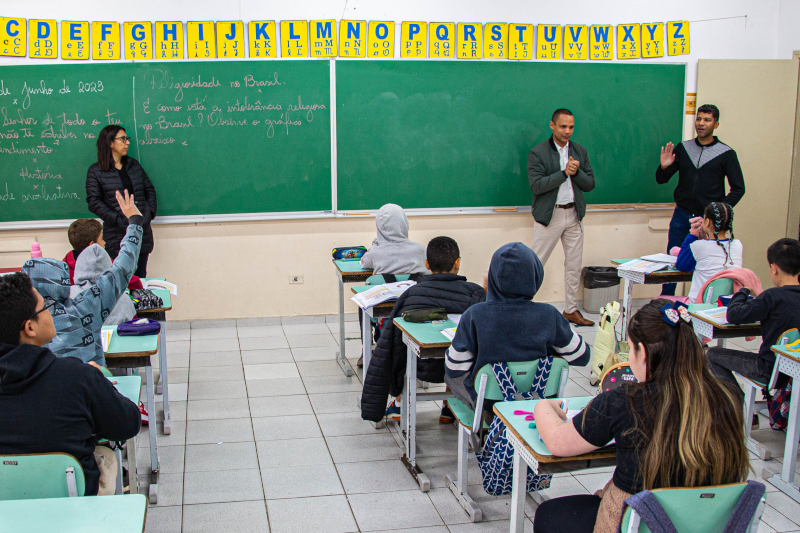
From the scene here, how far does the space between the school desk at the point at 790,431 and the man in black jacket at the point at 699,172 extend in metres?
2.78

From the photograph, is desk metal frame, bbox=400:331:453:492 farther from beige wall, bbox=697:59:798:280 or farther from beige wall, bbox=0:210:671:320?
beige wall, bbox=697:59:798:280

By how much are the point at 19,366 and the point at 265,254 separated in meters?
3.98

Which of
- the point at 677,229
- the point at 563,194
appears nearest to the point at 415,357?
the point at 563,194

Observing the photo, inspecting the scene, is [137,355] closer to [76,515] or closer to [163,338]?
[163,338]

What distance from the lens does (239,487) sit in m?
3.11

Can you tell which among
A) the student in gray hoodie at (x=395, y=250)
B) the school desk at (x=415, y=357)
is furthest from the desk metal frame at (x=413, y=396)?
the student in gray hoodie at (x=395, y=250)

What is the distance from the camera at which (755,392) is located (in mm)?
3400

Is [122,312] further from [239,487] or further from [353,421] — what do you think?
[353,421]

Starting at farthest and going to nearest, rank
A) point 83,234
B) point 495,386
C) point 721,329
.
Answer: point 721,329 → point 83,234 → point 495,386

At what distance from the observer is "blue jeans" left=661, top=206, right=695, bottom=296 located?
579 centimetres

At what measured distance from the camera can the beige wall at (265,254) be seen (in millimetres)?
5562

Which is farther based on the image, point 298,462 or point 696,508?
point 298,462

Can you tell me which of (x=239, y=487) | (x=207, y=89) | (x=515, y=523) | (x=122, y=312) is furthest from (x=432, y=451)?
(x=207, y=89)

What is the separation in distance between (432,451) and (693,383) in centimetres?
202
